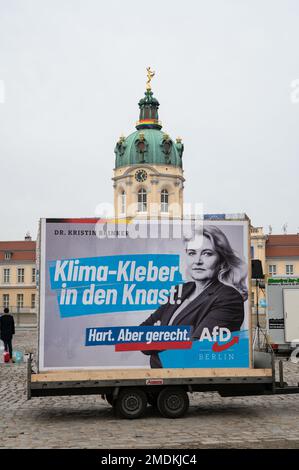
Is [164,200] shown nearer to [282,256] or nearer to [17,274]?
[282,256]

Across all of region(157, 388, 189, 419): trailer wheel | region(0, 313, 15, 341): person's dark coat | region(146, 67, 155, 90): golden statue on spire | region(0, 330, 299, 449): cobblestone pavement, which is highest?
region(146, 67, 155, 90): golden statue on spire

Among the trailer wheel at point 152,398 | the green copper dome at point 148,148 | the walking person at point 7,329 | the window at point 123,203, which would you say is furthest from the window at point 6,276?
the trailer wheel at point 152,398

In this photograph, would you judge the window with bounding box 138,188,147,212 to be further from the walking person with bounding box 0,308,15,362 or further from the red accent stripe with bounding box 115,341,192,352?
the red accent stripe with bounding box 115,341,192,352

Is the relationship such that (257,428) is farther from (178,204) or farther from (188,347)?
(178,204)

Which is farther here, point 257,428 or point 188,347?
point 188,347

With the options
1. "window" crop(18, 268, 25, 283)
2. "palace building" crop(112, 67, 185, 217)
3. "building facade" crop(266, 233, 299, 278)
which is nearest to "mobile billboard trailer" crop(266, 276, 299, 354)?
"palace building" crop(112, 67, 185, 217)

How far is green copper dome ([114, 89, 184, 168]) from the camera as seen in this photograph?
321 ft

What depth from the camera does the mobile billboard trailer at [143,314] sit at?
12398mm

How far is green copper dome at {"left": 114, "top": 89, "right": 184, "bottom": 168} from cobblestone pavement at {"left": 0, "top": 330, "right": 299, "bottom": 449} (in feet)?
273

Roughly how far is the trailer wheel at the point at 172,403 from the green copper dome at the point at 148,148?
8548 centimetres

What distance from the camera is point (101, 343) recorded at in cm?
1250

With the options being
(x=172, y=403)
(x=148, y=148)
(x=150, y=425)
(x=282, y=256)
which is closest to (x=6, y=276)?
(x=148, y=148)
